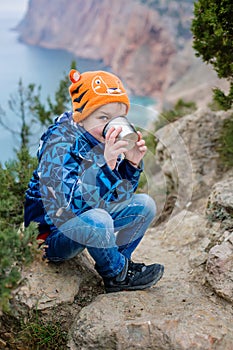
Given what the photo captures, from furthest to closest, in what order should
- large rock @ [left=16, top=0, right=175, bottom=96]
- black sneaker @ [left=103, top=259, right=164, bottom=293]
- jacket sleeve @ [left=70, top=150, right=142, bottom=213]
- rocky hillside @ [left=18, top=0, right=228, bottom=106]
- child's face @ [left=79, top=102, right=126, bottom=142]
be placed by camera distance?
large rock @ [left=16, top=0, right=175, bottom=96]
rocky hillside @ [left=18, top=0, right=228, bottom=106]
black sneaker @ [left=103, top=259, right=164, bottom=293]
child's face @ [left=79, top=102, right=126, bottom=142]
jacket sleeve @ [left=70, top=150, right=142, bottom=213]

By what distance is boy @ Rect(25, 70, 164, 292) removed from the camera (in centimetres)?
258

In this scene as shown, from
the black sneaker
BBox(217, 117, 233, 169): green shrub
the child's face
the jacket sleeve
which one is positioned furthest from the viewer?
BBox(217, 117, 233, 169): green shrub

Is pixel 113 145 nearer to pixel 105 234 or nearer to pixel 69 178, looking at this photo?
pixel 69 178

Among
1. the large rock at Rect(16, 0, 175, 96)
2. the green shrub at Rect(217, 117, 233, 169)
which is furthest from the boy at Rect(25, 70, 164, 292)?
the large rock at Rect(16, 0, 175, 96)

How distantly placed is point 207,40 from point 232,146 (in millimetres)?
1207

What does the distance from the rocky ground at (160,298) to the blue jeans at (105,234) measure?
0.71 ft

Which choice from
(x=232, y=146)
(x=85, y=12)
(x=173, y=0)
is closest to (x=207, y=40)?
(x=232, y=146)

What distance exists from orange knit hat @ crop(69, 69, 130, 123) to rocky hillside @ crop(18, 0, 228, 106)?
3315cm

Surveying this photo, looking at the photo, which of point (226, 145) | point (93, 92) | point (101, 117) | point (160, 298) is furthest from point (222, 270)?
point (226, 145)

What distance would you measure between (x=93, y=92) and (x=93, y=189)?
0.62 meters

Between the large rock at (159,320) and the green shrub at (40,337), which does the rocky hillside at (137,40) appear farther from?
the green shrub at (40,337)

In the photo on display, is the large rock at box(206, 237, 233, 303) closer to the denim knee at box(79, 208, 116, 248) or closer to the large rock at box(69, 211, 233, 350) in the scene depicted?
the large rock at box(69, 211, 233, 350)

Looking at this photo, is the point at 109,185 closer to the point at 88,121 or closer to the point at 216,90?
the point at 88,121

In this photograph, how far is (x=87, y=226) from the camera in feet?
8.35
